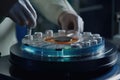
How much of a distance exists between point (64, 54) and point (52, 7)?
343mm

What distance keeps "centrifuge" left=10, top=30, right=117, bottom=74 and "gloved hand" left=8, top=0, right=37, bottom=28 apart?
0.05 metres

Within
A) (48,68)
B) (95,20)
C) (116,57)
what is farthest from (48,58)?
(95,20)

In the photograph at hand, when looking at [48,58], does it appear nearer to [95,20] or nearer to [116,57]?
[116,57]

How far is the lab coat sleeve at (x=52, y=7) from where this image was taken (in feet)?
2.87

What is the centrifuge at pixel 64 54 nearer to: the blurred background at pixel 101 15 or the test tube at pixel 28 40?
the test tube at pixel 28 40

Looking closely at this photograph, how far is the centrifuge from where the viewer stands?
0.58 m

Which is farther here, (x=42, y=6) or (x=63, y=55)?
(x=42, y=6)

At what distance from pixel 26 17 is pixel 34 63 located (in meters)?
0.12

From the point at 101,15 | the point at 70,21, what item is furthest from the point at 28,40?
the point at 101,15

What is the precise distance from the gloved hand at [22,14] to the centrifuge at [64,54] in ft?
0.17

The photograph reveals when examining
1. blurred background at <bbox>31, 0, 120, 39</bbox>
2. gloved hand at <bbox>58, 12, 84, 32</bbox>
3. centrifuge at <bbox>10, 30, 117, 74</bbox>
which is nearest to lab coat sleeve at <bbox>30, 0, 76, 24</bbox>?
gloved hand at <bbox>58, 12, 84, 32</bbox>

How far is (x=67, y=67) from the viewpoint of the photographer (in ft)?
1.88

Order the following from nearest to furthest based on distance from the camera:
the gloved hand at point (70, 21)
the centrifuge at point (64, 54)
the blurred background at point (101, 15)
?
the centrifuge at point (64, 54)
the gloved hand at point (70, 21)
the blurred background at point (101, 15)

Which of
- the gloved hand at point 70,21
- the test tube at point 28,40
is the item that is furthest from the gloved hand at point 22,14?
the gloved hand at point 70,21
